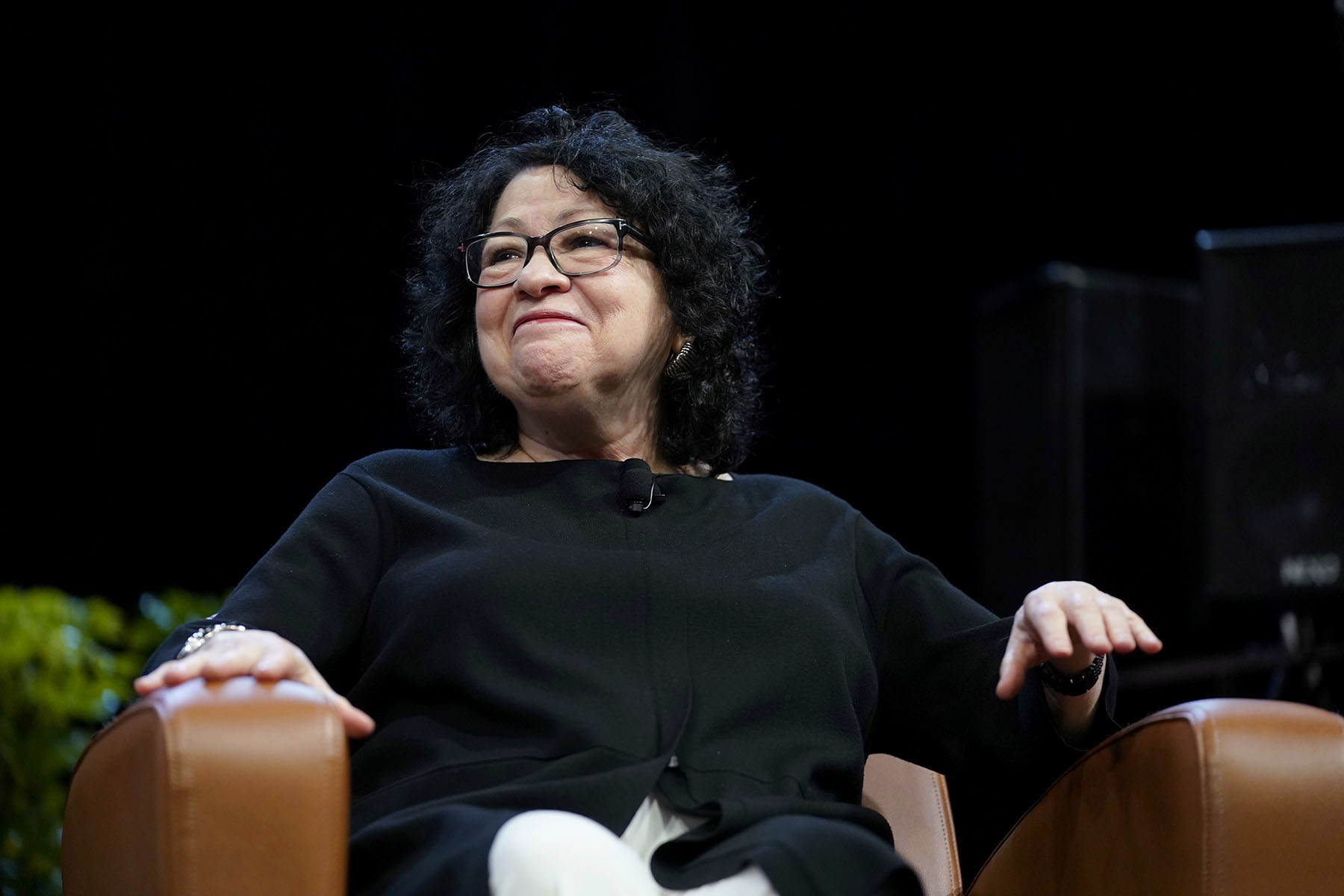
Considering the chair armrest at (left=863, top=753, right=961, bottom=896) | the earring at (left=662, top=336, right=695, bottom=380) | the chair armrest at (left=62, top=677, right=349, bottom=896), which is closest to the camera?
the chair armrest at (left=62, top=677, right=349, bottom=896)

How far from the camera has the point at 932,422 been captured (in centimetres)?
353

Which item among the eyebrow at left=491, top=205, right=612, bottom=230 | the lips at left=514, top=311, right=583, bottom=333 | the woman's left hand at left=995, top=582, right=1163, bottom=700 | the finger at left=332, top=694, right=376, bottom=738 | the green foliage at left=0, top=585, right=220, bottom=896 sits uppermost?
the eyebrow at left=491, top=205, right=612, bottom=230

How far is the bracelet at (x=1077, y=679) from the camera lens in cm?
130

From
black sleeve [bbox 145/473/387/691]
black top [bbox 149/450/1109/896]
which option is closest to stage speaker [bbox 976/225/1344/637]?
black top [bbox 149/450/1109/896]

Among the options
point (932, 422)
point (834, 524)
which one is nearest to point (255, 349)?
point (932, 422)

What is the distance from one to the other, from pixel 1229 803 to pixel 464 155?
252 cm

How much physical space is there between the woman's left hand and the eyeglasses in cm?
64

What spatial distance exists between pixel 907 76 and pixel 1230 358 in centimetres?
129

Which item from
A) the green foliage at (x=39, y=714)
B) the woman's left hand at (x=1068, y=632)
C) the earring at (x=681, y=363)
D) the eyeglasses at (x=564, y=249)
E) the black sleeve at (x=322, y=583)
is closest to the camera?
the woman's left hand at (x=1068, y=632)

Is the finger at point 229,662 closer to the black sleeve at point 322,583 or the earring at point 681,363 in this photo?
the black sleeve at point 322,583

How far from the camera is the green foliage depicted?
2.38 meters

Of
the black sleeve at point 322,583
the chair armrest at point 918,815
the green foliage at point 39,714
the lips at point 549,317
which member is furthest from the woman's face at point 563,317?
the green foliage at point 39,714

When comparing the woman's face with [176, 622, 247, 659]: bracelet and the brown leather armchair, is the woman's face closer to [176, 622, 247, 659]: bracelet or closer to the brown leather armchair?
[176, 622, 247, 659]: bracelet

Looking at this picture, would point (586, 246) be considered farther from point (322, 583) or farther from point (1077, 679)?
point (1077, 679)
